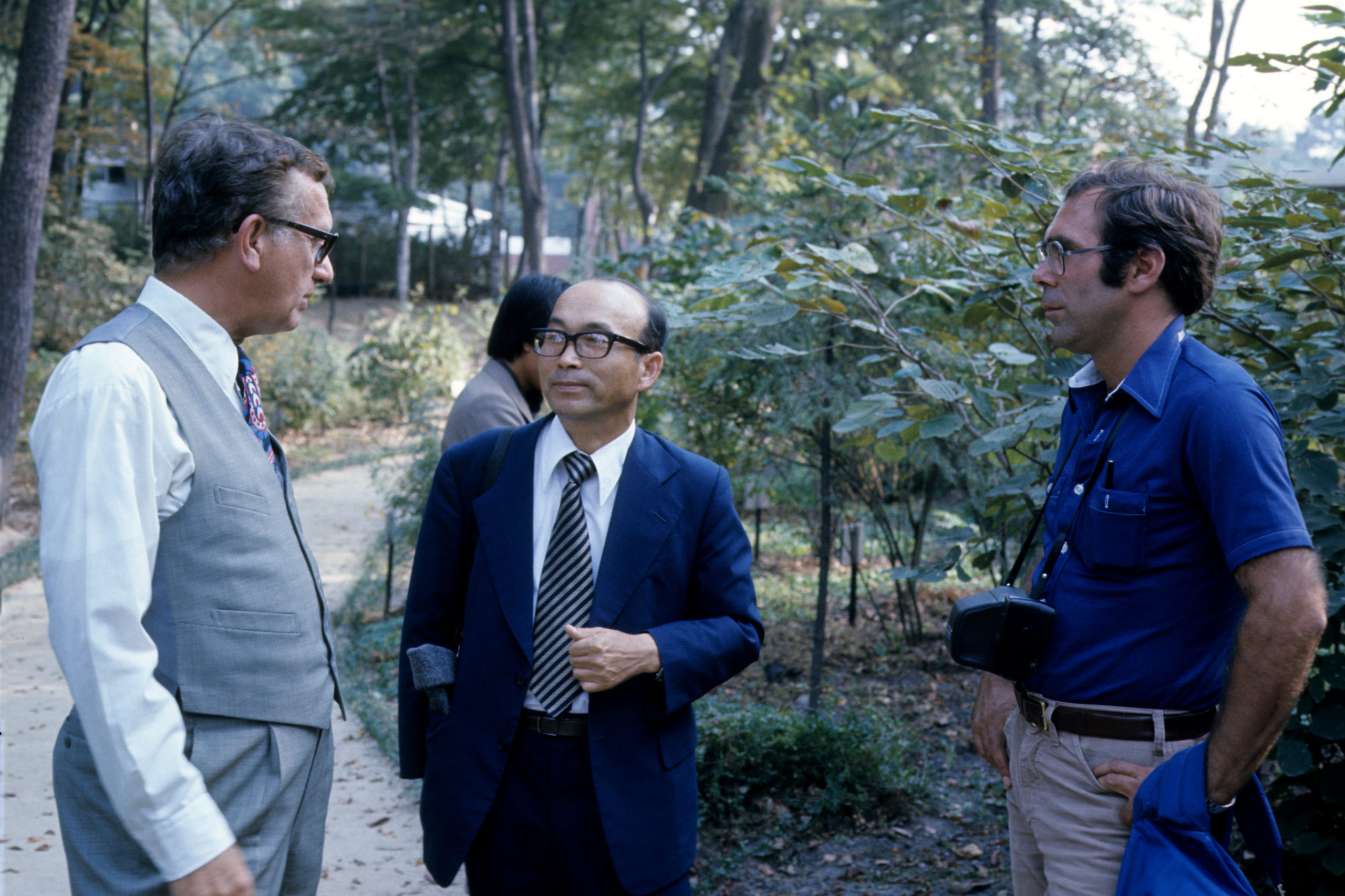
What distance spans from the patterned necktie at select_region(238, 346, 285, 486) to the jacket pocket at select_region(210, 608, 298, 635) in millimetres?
270

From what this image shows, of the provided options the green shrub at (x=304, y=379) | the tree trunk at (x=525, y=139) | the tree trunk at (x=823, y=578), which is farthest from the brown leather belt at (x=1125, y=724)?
the green shrub at (x=304, y=379)

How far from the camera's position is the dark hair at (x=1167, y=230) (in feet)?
7.06

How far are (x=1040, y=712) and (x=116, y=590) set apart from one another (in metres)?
1.79

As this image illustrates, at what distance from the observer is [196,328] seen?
6.30 feet

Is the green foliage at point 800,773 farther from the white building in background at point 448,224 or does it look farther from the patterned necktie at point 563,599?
the white building in background at point 448,224

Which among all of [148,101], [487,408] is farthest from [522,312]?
[148,101]

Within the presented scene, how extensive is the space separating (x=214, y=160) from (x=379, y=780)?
13.5 feet

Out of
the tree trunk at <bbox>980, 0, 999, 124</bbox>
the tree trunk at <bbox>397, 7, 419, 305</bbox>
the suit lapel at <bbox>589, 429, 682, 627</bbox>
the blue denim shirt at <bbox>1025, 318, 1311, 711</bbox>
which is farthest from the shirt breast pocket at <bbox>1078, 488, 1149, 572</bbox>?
the tree trunk at <bbox>397, 7, 419, 305</bbox>

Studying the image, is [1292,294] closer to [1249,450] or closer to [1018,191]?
[1018,191]

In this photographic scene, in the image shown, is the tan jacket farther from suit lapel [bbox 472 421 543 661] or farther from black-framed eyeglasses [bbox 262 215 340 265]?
black-framed eyeglasses [bbox 262 215 340 265]

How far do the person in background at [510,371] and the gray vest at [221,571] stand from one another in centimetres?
181

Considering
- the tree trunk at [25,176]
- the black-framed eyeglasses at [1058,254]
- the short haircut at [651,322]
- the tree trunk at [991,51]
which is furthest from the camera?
the tree trunk at [991,51]

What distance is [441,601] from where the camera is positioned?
8.07ft

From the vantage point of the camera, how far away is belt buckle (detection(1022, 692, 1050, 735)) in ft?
7.11
